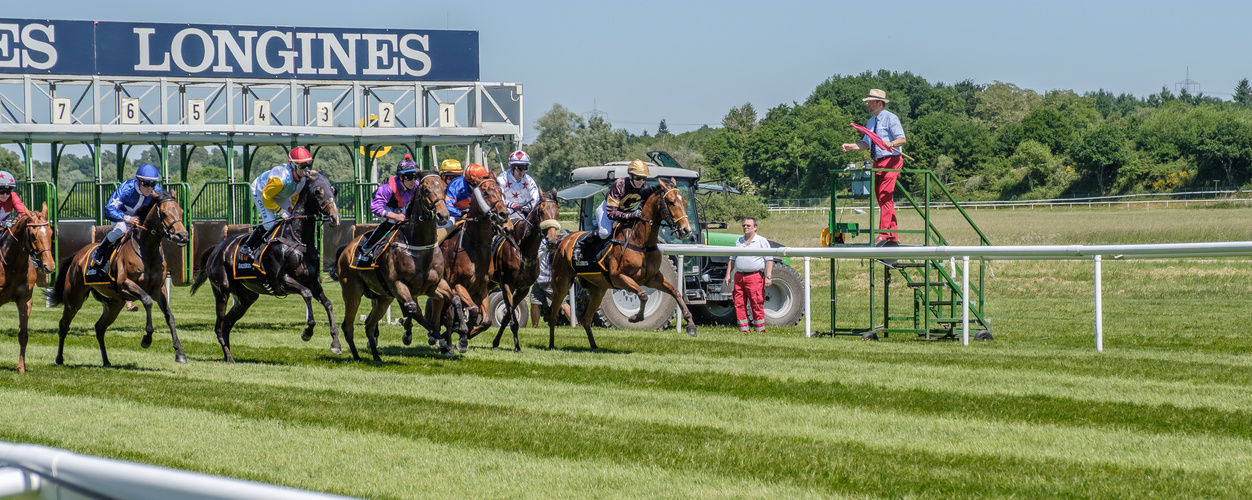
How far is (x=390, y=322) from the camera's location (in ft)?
52.8

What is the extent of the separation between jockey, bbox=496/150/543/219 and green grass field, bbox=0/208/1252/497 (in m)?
1.42

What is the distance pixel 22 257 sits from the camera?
405 inches

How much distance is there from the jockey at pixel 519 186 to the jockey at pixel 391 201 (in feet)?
3.94

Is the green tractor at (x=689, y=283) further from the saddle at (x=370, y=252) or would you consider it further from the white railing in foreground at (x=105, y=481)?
the white railing in foreground at (x=105, y=481)

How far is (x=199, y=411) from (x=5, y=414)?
3.76ft

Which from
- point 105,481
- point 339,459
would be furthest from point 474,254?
point 105,481

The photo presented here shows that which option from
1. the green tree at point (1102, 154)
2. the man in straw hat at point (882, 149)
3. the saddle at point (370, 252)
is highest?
the green tree at point (1102, 154)

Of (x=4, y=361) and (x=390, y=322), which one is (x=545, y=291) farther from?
(x=4, y=361)

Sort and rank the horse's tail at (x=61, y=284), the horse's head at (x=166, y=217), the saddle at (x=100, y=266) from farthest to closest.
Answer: the horse's tail at (x=61, y=284) < the saddle at (x=100, y=266) < the horse's head at (x=166, y=217)

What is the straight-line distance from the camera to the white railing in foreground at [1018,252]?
1047cm

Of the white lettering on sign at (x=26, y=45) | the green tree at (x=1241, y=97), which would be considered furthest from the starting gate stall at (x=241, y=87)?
the green tree at (x=1241, y=97)

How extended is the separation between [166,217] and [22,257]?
1.21m

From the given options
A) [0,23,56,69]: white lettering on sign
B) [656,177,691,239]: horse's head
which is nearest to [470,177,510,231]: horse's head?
[656,177,691,239]: horse's head

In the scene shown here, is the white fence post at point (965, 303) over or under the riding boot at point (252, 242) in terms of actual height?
under
